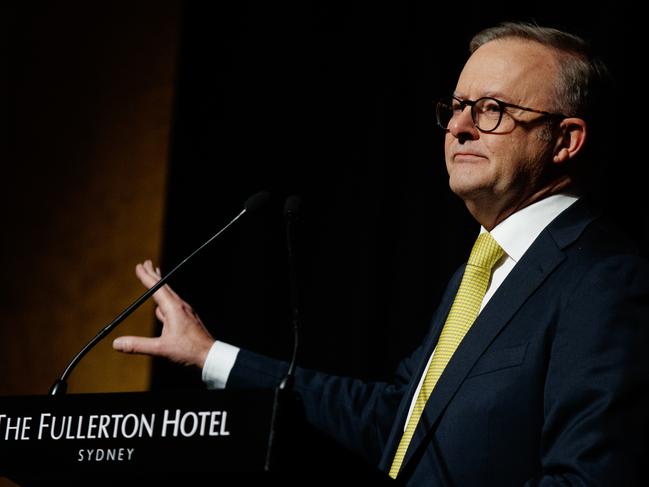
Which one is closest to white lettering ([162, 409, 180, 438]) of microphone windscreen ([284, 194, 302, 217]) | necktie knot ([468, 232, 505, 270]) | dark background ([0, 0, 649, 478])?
microphone windscreen ([284, 194, 302, 217])

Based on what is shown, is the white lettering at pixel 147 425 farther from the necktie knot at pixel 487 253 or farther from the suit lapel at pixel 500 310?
the necktie knot at pixel 487 253

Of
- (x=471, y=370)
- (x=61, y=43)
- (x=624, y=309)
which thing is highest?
(x=61, y=43)

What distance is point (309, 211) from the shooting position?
294 cm

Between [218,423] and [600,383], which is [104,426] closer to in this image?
[218,423]

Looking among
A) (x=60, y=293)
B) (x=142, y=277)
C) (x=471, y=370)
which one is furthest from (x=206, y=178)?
(x=471, y=370)

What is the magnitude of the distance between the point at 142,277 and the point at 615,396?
0.93 meters

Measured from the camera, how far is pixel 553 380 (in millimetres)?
1446

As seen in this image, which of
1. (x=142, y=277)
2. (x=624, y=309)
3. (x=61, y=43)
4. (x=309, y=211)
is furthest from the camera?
(x=61, y=43)

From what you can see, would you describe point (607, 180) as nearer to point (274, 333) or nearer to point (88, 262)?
point (274, 333)

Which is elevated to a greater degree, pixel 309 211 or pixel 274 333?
pixel 309 211

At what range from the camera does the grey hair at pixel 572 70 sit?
184 cm

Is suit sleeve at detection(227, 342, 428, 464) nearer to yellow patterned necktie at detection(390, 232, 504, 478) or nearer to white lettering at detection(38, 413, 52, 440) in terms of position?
yellow patterned necktie at detection(390, 232, 504, 478)

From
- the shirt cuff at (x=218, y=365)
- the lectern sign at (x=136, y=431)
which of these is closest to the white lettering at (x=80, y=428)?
the lectern sign at (x=136, y=431)

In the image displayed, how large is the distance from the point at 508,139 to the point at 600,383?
23.1 inches
